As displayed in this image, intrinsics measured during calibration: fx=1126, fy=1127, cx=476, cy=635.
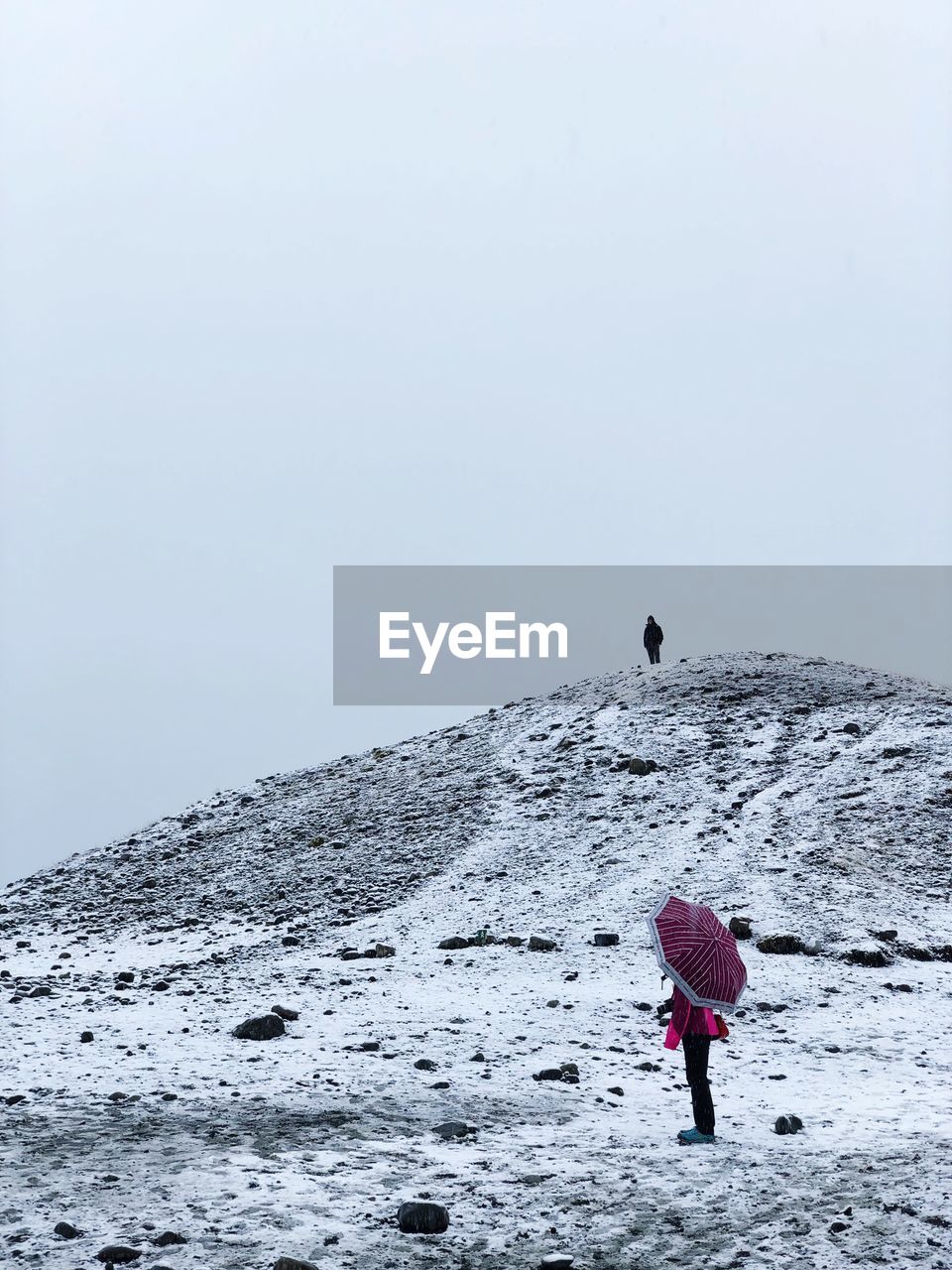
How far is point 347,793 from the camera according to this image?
A: 105 ft

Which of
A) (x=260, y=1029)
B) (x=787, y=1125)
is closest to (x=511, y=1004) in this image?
(x=260, y=1029)

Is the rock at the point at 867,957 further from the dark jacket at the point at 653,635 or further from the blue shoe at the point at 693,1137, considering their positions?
the dark jacket at the point at 653,635

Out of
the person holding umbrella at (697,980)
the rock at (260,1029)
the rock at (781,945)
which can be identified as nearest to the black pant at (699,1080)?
the person holding umbrella at (697,980)

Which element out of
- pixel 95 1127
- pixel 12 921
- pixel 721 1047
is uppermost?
pixel 95 1127

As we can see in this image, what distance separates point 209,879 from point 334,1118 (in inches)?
645

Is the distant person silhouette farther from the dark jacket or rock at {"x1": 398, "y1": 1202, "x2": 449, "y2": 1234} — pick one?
rock at {"x1": 398, "y1": 1202, "x2": 449, "y2": 1234}

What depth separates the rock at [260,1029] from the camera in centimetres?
1368

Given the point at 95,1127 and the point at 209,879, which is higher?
the point at 95,1127

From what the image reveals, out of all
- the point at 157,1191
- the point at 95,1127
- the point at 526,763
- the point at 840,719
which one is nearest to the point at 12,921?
the point at 526,763

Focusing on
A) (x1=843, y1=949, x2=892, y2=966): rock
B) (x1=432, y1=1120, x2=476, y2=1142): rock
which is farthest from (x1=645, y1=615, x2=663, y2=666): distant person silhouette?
(x1=432, y1=1120, x2=476, y2=1142): rock

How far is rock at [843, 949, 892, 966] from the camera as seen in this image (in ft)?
58.5

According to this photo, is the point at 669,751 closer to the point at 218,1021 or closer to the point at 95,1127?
the point at 218,1021

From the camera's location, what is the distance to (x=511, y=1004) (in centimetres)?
1553

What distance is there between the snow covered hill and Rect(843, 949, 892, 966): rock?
0.07 m
